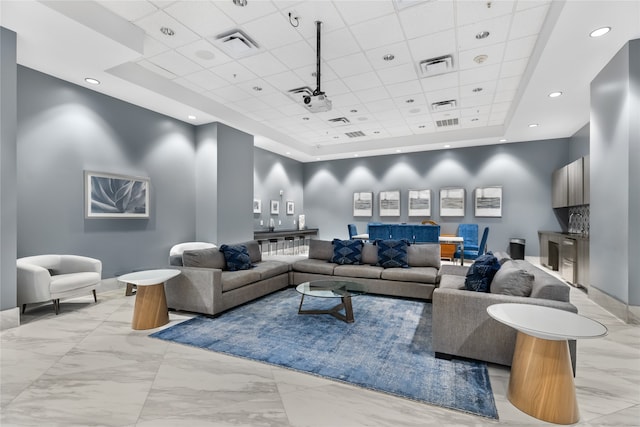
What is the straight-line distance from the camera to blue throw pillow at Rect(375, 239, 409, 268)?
4.72 meters

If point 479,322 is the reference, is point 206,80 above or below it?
above

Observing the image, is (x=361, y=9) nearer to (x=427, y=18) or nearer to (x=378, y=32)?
(x=378, y=32)

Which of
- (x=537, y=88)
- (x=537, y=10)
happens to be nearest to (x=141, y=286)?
(x=537, y=10)

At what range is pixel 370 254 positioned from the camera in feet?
16.5

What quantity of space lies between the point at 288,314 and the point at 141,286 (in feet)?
5.60

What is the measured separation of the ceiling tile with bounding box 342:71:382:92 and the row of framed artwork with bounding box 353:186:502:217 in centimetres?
458

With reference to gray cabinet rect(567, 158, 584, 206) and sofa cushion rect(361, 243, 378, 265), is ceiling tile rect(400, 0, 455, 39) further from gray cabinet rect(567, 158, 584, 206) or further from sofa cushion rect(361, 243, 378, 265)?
gray cabinet rect(567, 158, 584, 206)

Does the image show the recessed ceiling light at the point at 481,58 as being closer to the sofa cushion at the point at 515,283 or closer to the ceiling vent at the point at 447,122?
the ceiling vent at the point at 447,122

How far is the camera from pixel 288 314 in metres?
3.70

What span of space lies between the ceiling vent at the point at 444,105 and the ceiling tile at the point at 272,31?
3.38 m

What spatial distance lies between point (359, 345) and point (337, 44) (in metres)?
3.62

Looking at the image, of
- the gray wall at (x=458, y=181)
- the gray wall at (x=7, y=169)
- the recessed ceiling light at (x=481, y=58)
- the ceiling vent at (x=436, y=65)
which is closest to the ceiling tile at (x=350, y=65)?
the ceiling vent at (x=436, y=65)

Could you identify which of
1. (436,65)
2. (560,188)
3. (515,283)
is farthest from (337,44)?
(560,188)

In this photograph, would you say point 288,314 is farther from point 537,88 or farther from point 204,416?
point 537,88
